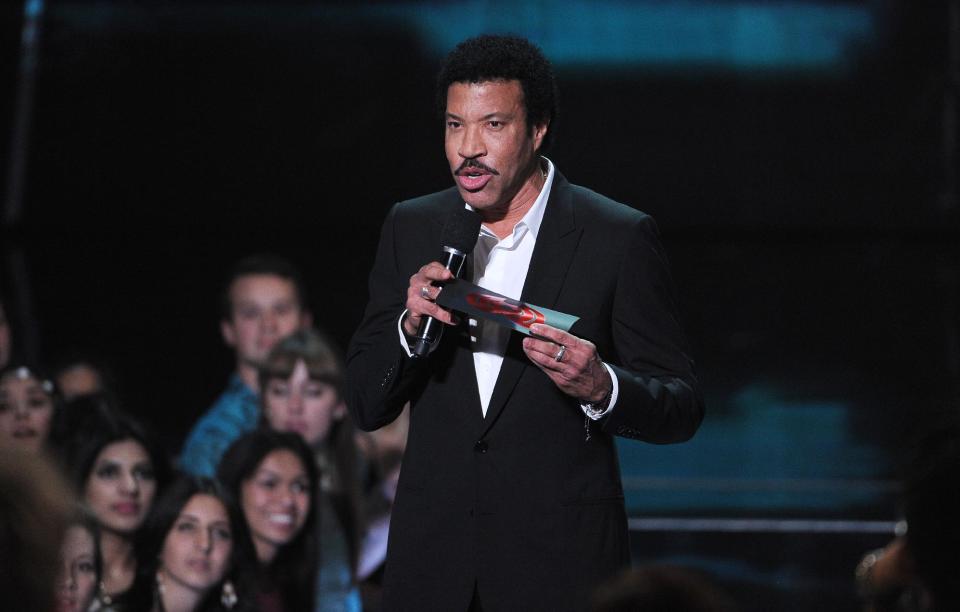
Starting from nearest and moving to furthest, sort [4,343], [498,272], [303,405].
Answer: [498,272] < [303,405] < [4,343]

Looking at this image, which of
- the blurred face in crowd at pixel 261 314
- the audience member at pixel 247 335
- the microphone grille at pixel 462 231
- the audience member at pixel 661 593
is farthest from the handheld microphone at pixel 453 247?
the blurred face in crowd at pixel 261 314

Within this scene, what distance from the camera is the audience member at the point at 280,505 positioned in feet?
9.66

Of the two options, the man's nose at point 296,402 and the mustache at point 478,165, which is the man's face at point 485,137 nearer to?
the mustache at point 478,165

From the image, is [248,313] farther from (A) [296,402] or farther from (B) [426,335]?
(B) [426,335]

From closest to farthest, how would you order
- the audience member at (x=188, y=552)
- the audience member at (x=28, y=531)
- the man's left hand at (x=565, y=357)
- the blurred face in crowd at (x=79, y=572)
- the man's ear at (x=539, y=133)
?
1. the audience member at (x=28, y=531)
2. the man's left hand at (x=565, y=357)
3. the man's ear at (x=539, y=133)
4. the blurred face in crowd at (x=79, y=572)
5. the audience member at (x=188, y=552)

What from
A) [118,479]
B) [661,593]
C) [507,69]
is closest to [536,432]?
[507,69]

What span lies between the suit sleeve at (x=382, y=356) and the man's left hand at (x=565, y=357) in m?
0.21

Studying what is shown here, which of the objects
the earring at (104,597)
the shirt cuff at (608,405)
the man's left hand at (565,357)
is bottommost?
the earring at (104,597)

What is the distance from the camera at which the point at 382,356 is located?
173 centimetres

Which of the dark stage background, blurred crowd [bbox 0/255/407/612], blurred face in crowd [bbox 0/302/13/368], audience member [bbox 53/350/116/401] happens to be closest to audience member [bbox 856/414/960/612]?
blurred crowd [bbox 0/255/407/612]

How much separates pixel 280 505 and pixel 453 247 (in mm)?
A: 1489

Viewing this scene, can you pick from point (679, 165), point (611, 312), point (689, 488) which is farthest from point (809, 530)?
point (679, 165)

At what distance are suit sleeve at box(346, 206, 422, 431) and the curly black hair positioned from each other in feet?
0.74

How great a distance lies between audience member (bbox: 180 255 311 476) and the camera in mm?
3436
